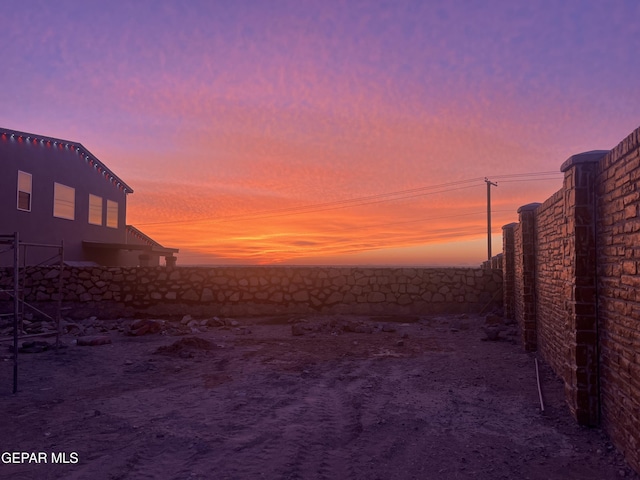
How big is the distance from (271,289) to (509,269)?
24.5 feet

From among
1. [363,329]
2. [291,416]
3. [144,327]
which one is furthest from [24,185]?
[291,416]

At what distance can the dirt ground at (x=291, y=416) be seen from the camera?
4.25 m

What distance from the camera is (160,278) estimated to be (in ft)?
50.5

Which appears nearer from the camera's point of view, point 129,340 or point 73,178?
point 129,340

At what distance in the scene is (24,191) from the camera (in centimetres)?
1709

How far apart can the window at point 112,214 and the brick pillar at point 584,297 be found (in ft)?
72.7

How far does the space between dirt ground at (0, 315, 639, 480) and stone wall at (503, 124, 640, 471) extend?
379 millimetres

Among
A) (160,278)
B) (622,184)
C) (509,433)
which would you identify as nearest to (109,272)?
(160,278)

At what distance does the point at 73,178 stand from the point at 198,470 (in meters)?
18.9

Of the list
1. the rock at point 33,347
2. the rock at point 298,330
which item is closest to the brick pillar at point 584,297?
the rock at point 298,330

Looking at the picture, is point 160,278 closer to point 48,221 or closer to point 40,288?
point 40,288

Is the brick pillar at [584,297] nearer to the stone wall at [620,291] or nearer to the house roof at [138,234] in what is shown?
the stone wall at [620,291]

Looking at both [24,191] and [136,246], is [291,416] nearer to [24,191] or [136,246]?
[24,191]

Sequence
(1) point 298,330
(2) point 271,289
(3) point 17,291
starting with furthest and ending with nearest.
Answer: (2) point 271,289 → (1) point 298,330 → (3) point 17,291
